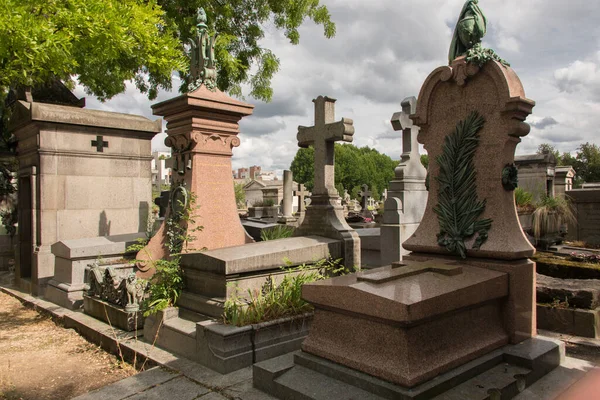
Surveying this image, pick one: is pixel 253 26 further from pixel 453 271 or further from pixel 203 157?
pixel 453 271

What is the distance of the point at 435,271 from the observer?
3.84m

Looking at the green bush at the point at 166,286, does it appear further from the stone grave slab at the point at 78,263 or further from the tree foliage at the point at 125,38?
the tree foliage at the point at 125,38

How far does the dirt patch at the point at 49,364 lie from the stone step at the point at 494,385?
343cm

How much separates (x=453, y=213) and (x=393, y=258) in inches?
169

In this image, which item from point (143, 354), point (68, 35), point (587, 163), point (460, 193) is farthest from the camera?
point (587, 163)

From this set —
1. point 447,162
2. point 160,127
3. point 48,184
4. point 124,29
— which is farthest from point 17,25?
point 447,162

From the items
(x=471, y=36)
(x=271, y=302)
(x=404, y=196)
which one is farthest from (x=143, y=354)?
(x=404, y=196)

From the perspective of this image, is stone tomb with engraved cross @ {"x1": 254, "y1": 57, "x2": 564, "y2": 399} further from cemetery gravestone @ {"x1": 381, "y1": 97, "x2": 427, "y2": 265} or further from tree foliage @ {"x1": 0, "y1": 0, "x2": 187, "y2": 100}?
tree foliage @ {"x1": 0, "y1": 0, "x2": 187, "y2": 100}

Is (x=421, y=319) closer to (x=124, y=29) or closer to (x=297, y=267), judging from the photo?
(x=297, y=267)

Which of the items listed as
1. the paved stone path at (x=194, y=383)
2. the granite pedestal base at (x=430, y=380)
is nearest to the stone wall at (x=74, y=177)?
the paved stone path at (x=194, y=383)

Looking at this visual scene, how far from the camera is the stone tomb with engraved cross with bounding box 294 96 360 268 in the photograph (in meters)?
6.35

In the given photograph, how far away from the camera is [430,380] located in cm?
300

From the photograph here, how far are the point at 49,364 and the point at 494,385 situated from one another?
4.88m

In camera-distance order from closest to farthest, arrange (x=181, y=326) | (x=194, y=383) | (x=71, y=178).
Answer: (x=194, y=383), (x=181, y=326), (x=71, y=178)
